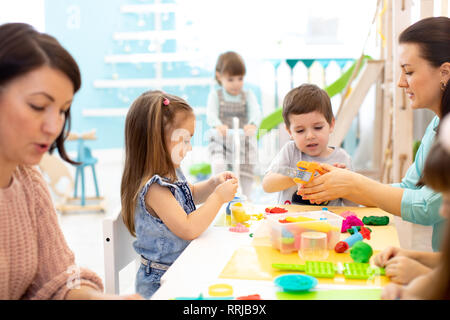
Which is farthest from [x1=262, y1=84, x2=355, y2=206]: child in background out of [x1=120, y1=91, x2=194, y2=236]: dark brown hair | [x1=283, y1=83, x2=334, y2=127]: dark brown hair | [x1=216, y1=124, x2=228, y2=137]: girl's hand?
[x1=216, y1=124, x2=228, y2=137]: girl's hand

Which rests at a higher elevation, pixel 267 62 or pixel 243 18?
pixel 243 18

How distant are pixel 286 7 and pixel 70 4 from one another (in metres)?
2.38

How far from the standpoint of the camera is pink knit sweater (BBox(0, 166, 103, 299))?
747mm

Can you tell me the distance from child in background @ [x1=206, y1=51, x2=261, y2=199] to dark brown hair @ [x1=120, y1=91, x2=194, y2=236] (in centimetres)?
144

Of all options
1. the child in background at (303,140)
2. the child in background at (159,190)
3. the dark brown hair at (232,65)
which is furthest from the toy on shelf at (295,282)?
the dark brown hair at (232,65)

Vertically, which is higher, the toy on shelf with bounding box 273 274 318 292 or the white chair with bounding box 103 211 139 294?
the toy on shelf with bounding box 273 274 318 292

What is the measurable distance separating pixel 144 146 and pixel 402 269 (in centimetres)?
71

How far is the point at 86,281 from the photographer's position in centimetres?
81

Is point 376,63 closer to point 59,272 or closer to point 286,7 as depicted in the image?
point 286,7

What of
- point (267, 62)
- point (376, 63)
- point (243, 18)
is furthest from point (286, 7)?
point (376, 63)

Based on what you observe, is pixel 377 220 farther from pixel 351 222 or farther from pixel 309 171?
pixel 309 171

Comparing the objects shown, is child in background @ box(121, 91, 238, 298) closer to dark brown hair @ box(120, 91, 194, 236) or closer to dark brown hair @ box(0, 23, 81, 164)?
dark brown hair @ box(120, 91, 194, 236)

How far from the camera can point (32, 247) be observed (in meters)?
0.78

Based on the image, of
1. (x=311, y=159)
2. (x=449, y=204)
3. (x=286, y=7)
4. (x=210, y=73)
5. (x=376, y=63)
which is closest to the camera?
(x=449, y=204)
